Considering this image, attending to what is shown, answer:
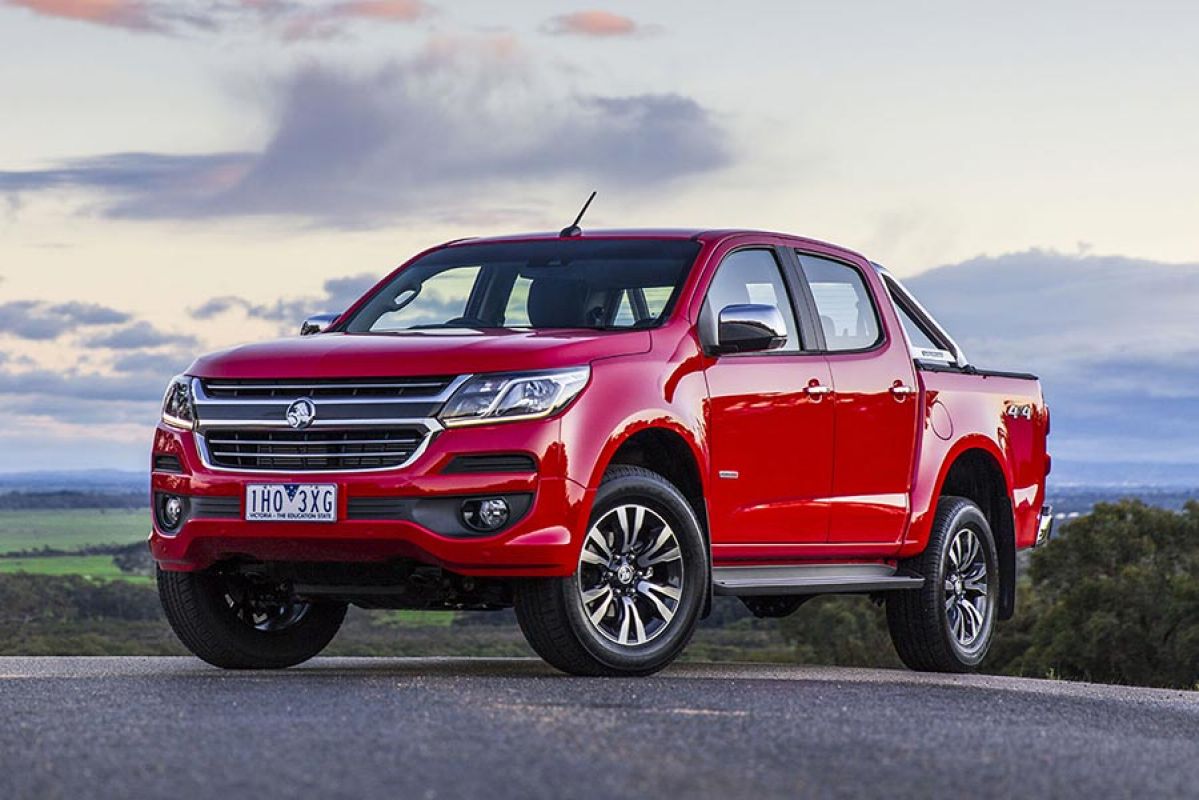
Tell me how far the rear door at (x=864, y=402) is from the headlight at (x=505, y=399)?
222 centimetres

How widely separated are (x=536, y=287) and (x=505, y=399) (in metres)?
1.64

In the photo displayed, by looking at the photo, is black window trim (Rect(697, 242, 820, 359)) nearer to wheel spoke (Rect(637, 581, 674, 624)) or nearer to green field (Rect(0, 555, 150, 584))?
wheel spoke (Rect(637, 581, 674, 624))

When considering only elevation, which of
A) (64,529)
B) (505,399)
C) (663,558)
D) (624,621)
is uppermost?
(505,399)

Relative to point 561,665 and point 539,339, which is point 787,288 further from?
point 561,665

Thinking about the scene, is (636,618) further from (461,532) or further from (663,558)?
(461,532)

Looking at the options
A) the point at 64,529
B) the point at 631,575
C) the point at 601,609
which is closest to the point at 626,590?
the point at 631,575

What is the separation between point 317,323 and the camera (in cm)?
1046

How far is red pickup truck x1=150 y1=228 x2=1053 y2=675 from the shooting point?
28.1 ft

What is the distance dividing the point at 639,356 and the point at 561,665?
1419 mm

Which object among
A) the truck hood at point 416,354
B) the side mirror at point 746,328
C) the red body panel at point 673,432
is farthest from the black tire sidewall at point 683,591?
the side mirror at point 746,328

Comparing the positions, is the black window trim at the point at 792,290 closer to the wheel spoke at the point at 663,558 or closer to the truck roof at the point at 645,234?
the truck roof at the point at 645,234

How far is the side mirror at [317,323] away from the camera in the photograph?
34.2ft

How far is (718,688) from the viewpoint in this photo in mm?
8469

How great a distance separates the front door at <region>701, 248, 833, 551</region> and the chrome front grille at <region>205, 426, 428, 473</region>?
1.60 metres
